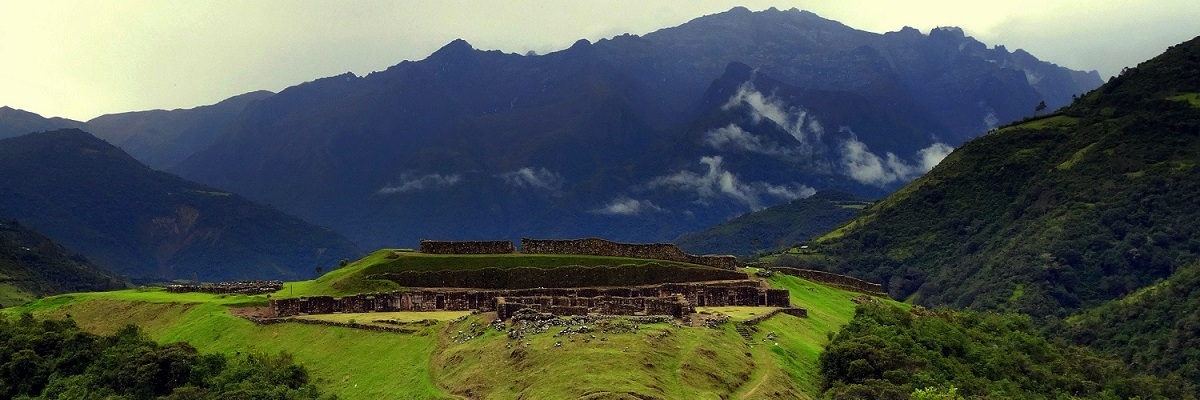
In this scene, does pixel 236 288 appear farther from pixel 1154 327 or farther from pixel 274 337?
pixel 1154 327

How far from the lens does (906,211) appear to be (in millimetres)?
155375

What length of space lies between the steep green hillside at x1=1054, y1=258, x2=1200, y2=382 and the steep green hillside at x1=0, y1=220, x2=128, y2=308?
4220 inches

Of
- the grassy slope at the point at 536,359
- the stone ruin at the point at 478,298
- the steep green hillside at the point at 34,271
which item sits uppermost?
the steep green hillside at the point at 34,271

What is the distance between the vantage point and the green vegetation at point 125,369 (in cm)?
4435

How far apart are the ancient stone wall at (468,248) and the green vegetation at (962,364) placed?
24.3 metres

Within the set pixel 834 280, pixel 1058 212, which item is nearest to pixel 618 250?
pixel 834 280

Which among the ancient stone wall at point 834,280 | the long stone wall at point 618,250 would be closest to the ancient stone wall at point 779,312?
the long stone wall at point 618,250

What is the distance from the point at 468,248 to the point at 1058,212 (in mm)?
88248

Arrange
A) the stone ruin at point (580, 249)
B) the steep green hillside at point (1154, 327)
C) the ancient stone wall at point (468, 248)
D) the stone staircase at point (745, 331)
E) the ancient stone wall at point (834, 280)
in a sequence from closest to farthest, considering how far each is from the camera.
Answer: the stone staircase at point (745, 331) → the ancient stone wall at point (468, 248) → the stone ruin at point (580, 249) → the steep green hillside at point (1154, 327) → the ancient stone wall at point (834, 280)

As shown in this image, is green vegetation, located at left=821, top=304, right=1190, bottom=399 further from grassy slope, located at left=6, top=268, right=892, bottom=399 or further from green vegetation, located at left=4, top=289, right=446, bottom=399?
green vegetation, located at left=4, top=289, right=446, bottom=399

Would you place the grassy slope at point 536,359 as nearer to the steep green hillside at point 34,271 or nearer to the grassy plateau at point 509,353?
the grassy plateau at point 509,353

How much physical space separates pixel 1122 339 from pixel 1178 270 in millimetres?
18259

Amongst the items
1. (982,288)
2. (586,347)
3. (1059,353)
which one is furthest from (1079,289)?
(586,347)

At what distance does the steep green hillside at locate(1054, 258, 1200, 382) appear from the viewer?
280 feet
